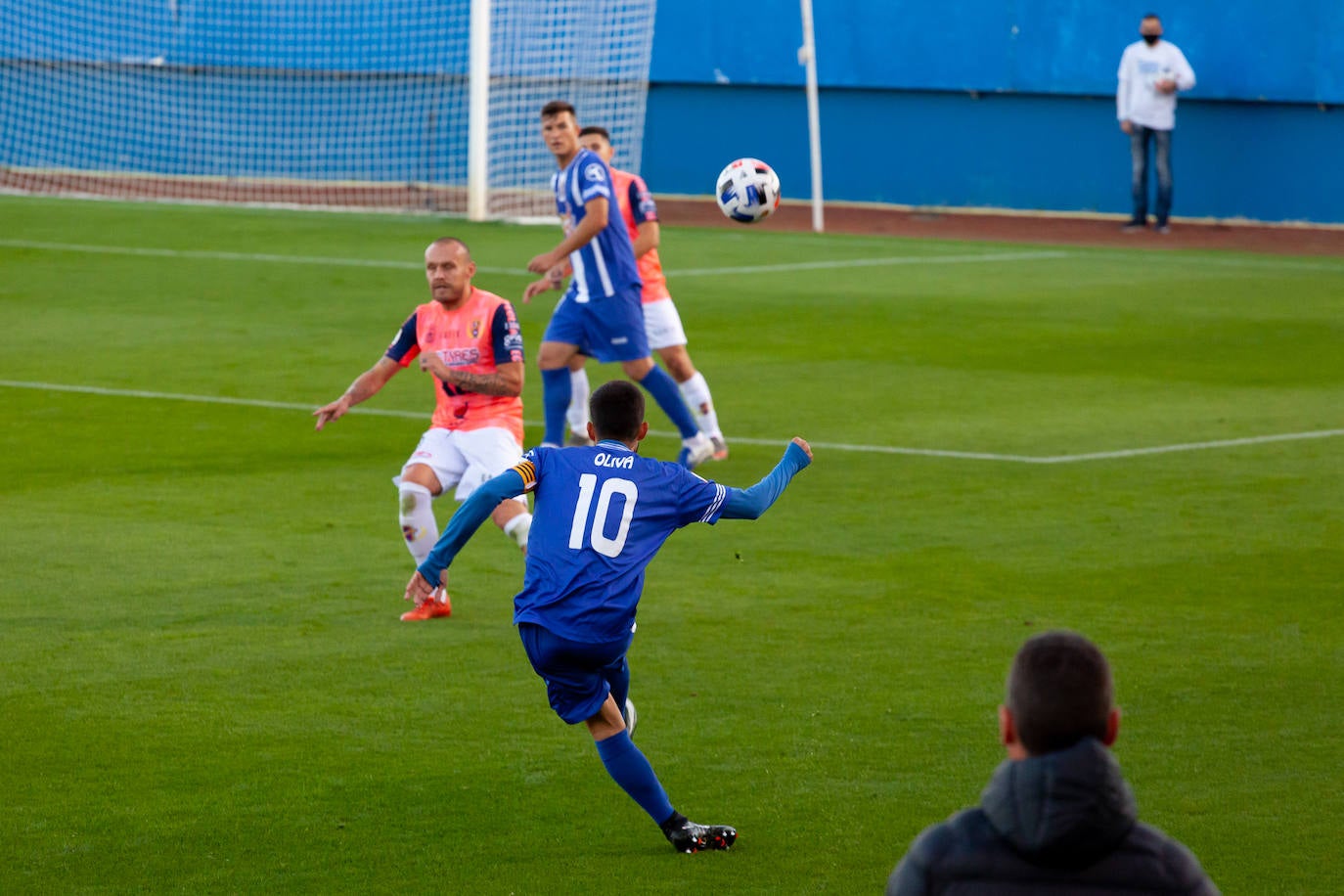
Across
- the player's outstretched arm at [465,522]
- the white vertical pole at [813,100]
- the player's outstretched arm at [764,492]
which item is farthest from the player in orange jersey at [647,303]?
the white vertical pole at [813,100]

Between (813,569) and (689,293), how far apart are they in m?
11.7

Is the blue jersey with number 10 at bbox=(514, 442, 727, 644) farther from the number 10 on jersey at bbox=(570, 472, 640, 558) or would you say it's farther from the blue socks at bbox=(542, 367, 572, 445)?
the blue socks at bbox=(542, 367, 572, 445)

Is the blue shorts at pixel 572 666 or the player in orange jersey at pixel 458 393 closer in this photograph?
the blue shorts at pixel 572 666

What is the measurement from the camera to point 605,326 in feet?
41.1

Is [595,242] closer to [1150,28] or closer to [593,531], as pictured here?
[593,531]

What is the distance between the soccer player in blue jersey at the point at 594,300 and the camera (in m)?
12.4

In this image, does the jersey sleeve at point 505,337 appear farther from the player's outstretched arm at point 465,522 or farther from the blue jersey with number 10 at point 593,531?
the blue jersey with number 10 at point 593,531

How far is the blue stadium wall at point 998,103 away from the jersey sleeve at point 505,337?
23281 mm

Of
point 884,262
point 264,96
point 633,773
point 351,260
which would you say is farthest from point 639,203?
point 264,96

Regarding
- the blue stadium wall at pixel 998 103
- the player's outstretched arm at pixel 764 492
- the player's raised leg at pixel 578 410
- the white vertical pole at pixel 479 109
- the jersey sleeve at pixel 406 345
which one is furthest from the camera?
the blue stadium wall at pixel 998 103

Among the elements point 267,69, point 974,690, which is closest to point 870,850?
point 974,690

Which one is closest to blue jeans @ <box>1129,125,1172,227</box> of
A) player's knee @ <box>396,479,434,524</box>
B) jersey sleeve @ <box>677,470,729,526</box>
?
player's knee @ <box>396,479,434,524</box>

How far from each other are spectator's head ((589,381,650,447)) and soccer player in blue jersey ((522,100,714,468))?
6371 millimetres

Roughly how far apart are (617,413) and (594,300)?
6783 millimetres
